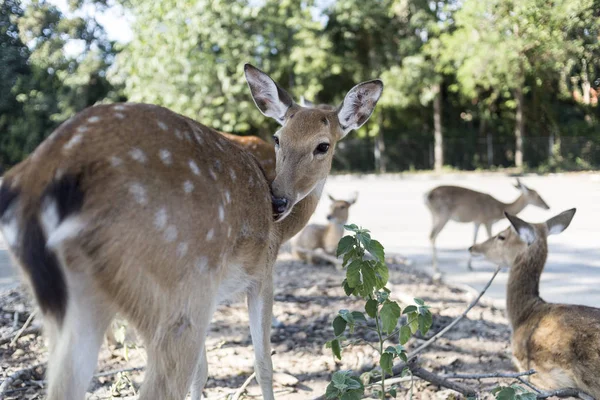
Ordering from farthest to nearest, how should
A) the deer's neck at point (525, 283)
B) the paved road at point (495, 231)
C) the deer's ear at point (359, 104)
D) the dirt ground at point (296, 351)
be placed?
the paved road at point (495, 231) < the deer's neck at point (525, 283) < the deer's ear at point (359, 104) < the dirt ground at point (296, 351)

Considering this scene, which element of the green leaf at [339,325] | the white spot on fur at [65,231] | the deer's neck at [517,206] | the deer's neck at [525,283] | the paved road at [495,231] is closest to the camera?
the white spot on fur at [65,231]

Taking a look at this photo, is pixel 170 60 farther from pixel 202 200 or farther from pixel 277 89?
pixel 202 200

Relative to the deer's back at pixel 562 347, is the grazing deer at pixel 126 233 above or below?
above

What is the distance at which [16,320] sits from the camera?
15.3 ft

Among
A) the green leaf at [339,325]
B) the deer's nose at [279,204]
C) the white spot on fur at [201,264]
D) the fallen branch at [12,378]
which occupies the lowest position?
the fallen branch at [12,378]

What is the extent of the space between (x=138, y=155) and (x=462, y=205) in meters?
6.79

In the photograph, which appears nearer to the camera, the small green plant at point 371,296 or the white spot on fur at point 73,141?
the white spot on fur at point 73,141

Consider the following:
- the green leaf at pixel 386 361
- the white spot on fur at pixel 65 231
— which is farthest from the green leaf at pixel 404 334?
the white spot on fur at pixel 65 231

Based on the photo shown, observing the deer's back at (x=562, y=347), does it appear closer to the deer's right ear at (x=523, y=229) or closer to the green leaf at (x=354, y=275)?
the deer's right ear at (x=523, y=229)

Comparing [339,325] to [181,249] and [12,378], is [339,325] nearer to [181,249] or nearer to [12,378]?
[181,249]

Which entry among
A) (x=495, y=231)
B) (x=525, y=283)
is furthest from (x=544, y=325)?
(x=495, y=231)

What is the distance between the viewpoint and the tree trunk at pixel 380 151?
26047 millimetres

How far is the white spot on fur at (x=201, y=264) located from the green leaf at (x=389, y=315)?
95cm

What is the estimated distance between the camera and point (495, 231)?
32.8 feet
